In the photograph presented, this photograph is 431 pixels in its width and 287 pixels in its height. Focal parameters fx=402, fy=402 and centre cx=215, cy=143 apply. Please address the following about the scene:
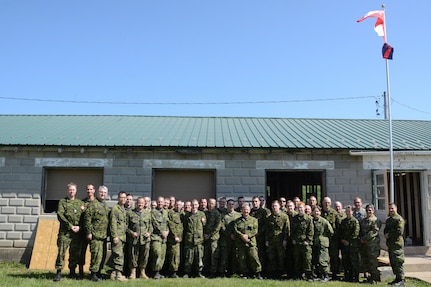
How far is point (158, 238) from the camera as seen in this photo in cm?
837

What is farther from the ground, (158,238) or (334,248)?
(158,238)

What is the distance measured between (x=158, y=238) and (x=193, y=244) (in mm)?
753

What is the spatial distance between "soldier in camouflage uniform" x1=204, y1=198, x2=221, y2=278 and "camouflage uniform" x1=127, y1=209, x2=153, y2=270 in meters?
1.25

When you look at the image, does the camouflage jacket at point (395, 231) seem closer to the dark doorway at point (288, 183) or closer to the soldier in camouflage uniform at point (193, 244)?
the soldier in camouflage uniform at point (193, 244)

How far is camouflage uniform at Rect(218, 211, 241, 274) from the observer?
8555mm

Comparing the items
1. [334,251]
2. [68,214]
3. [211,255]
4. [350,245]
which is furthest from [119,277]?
[350,245]

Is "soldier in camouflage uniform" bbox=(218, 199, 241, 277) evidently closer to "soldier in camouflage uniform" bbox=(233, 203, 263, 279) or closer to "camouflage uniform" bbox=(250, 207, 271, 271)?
"soldier in camouflage uniform" bbox=(233, 203, 263, 279)

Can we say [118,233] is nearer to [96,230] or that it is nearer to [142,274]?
[96,230]

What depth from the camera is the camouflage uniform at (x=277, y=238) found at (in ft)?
27.7

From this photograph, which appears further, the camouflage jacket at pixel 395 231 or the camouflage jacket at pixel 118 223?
the camouflage jacket at pixel 395 231

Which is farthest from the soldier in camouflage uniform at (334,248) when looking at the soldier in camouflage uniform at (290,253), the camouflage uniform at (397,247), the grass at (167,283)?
the camouflage uniform at (397,247)

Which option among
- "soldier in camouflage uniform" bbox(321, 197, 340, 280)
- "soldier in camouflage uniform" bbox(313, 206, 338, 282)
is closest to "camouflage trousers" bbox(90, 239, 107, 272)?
"soldier in camouflage uniform" bbox(313, 206, 338, 282)

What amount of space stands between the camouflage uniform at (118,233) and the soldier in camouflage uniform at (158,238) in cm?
62

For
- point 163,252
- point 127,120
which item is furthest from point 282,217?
point 127,120
